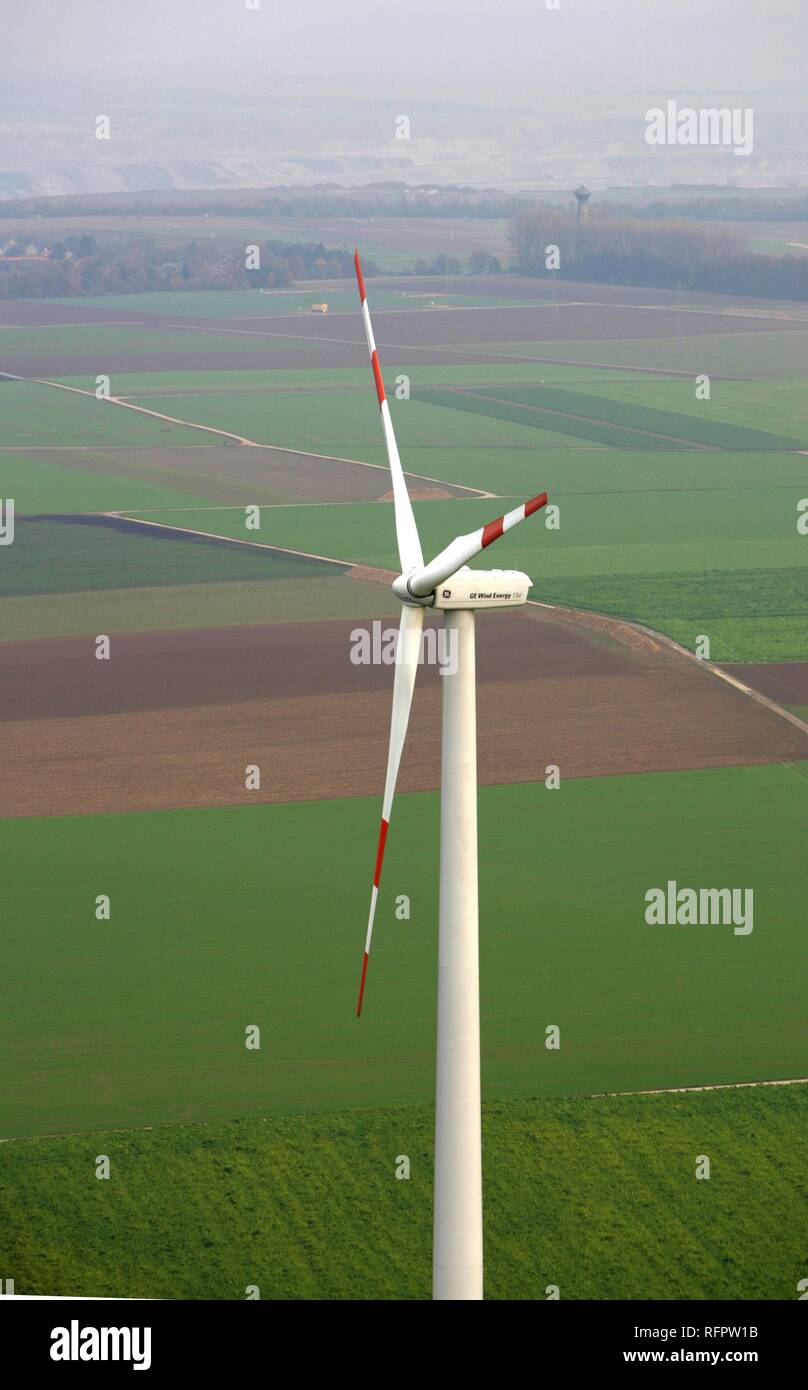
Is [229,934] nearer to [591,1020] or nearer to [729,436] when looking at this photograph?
[591,1020]

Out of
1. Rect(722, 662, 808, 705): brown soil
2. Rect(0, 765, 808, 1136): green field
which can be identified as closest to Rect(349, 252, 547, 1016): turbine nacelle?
Rect(0, 765, 808, 1136): green field

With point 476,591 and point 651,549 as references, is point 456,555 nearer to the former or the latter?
point 476,591

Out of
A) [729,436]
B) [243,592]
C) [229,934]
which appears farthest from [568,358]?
[229,934]

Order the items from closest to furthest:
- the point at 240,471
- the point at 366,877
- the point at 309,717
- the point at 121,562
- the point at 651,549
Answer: the point at 366,877
the point at 309,717
the point at 121,562
the point at 651,549
the point at 240,471

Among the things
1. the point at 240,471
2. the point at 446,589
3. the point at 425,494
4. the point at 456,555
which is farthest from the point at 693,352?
the point at 456,555

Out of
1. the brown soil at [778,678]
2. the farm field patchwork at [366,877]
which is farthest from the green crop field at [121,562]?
the brown soil at [778,678]

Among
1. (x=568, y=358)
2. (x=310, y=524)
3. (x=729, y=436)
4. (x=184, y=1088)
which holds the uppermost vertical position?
(x=568, y=358)

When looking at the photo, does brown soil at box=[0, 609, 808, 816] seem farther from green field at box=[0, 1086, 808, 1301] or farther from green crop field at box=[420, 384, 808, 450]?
green crop field at box=[420, 384, 808, 450]
